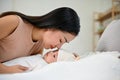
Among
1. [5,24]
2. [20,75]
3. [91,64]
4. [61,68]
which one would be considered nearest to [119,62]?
[91,64]

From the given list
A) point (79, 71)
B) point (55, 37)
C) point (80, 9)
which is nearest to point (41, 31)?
point (55, 37)

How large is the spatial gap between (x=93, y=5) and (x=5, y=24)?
3.14 m

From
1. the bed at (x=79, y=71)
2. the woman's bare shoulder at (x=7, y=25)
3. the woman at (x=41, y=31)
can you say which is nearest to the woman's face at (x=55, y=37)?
the woman at (x=41, y=31)

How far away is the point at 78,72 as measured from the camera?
0.67 m

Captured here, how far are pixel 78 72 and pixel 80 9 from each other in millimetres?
3250

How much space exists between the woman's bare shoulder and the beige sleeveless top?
0.02 m

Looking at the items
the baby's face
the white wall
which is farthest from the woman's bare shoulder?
the white wall

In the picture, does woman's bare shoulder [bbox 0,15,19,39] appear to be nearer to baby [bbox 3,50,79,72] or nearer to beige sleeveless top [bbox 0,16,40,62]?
beige sleeveless top [bbox 0,16,40,62]

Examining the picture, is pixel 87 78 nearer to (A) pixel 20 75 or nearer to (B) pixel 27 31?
(A) pixel 20 75

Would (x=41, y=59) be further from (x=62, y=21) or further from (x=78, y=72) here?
(x=78, y=72)

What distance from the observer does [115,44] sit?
109 cm

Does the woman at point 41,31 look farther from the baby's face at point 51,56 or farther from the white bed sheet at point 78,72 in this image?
the white bed sheet at point 78,72

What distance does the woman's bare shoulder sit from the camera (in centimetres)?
87

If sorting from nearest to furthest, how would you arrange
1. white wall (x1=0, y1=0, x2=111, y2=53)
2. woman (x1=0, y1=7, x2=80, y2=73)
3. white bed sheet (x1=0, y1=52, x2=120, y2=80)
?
white bed sheet (x1=0, y1=52, x2=120, y2=80) → woman (x1=0, y1=7, x2=80, y2=73) → white wall (x1=0, y1=0, x2=111, y2=53)
